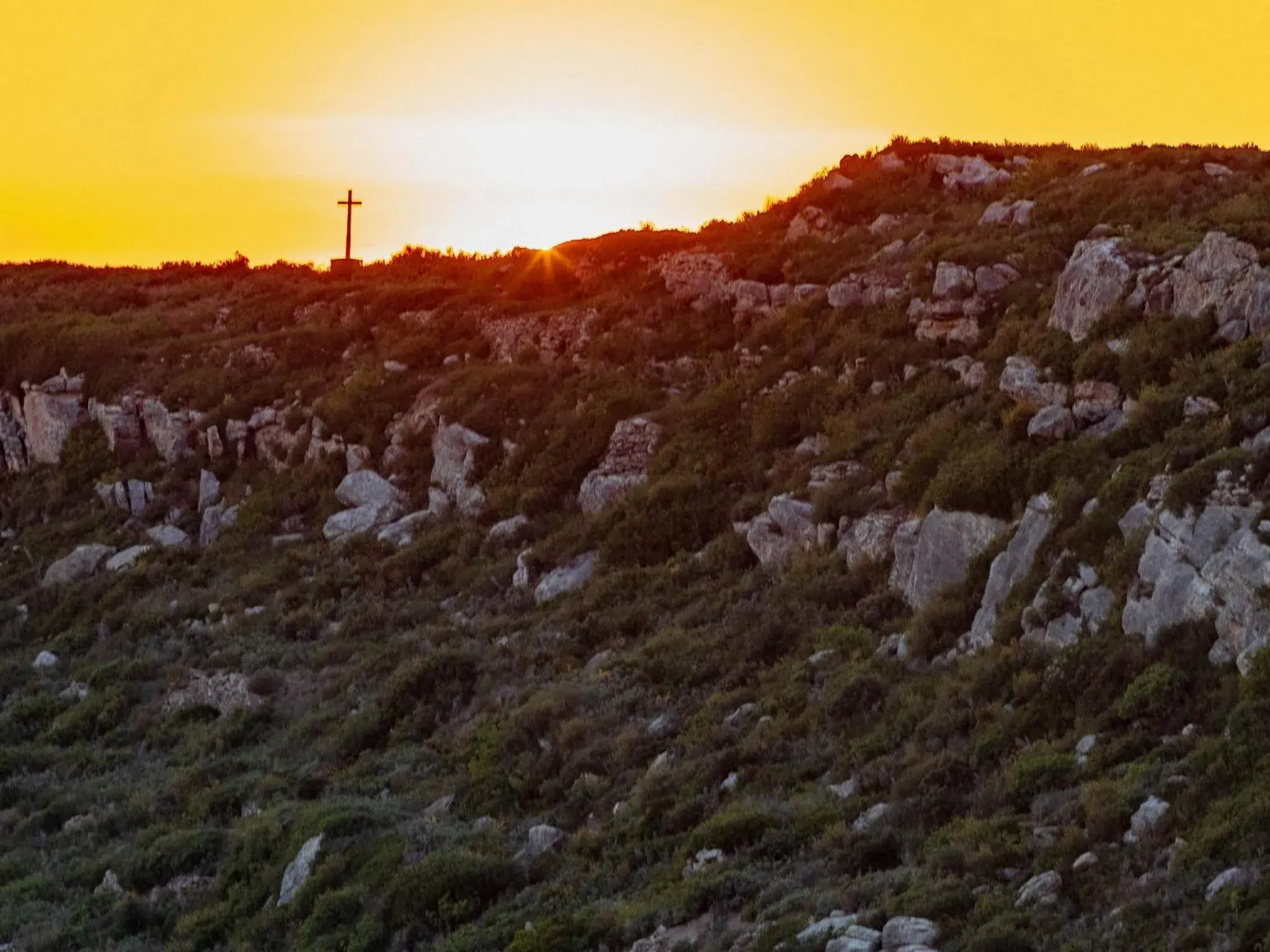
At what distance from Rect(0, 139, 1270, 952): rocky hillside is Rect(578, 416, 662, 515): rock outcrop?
0.09m

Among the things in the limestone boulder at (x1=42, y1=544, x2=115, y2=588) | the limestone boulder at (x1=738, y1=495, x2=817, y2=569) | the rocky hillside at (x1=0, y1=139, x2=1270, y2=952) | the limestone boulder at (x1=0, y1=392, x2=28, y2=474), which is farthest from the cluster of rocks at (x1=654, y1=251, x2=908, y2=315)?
the limestone boulder at (x1=0, y1=392, x2=28, y2=474)

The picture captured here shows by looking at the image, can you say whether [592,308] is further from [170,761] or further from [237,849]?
[237,849]

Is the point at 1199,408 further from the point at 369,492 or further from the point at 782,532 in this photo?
the point at 369,492

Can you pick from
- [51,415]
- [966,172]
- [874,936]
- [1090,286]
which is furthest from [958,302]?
[51,415]

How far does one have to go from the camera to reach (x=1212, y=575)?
18.8 metres

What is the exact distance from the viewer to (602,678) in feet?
86.7

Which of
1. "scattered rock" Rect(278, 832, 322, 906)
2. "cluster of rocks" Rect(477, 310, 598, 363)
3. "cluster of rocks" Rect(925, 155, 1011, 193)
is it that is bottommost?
"scattered rock" Rect(278, 832, 322, 906)

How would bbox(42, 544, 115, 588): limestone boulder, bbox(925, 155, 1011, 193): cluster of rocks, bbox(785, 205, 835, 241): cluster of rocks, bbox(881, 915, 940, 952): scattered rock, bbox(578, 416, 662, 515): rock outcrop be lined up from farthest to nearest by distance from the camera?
bbox(925, 155, 1011, 193): cluster of rocks, bbox(785, 205, 835, 241): cluster of rocks, bbox(42, 544, 115, 588): limestone boulder, bbox(578, 416, 662, 515): rock outcrop, bbox(881, 915, 940, 952): scattered rock

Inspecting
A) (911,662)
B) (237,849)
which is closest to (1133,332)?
(911,662)

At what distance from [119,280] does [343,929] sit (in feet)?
155

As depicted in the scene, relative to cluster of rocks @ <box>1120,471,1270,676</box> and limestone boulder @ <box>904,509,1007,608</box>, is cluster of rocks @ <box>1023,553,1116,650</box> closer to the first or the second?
cluster of rocks @ <box>1120,471,1270,676</box>

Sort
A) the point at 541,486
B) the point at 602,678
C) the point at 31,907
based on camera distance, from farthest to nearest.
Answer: the point at 541,486 < the point at 602,678 < the point at 31,907

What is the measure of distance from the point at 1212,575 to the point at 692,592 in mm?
11391

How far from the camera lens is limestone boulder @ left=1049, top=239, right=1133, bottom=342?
28203 millimetres
